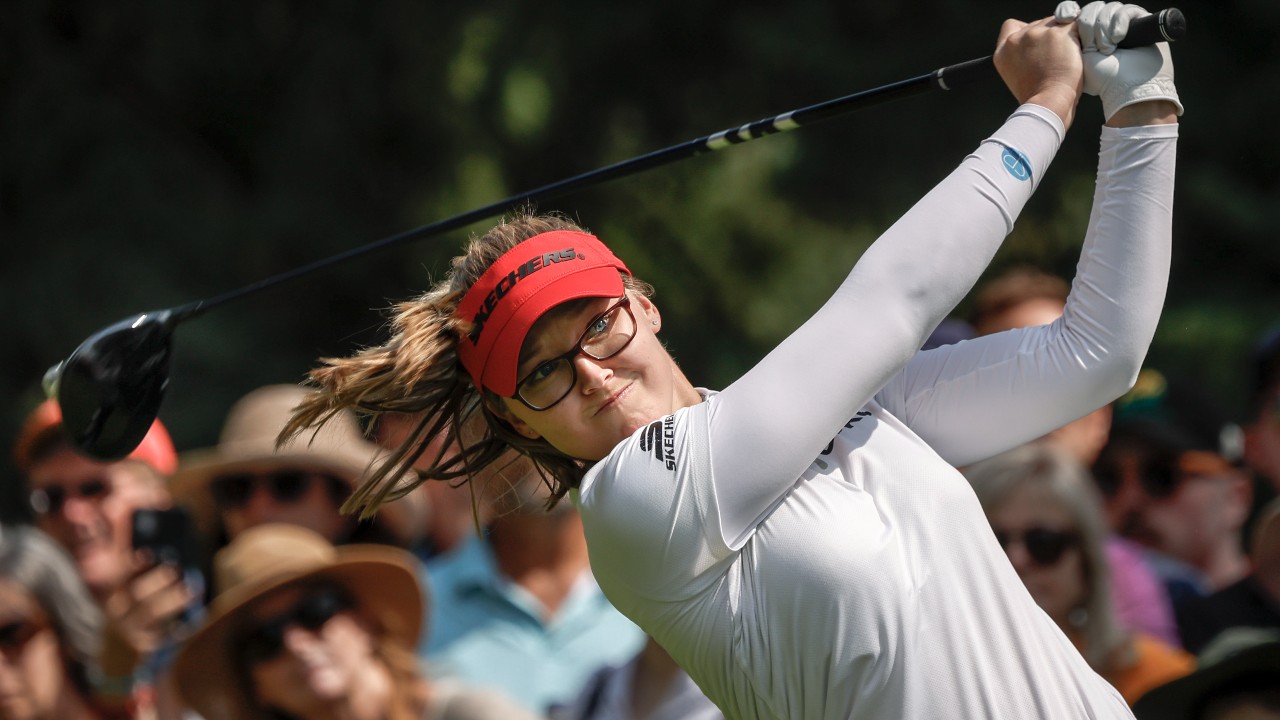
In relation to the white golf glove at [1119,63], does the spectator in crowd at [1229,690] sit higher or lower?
lower

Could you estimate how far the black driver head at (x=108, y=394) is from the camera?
10.0ft

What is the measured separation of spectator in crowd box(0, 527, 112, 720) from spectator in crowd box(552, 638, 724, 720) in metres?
1.47

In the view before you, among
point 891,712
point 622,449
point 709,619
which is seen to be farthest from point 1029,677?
point 622,449

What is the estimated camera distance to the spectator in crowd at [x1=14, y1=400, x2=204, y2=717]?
4.40m

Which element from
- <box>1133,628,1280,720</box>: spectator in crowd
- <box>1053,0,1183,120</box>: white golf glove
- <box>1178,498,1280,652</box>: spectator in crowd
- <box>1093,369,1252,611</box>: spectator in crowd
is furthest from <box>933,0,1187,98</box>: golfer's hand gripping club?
<box>1093,369,1252,611</box>: spectator in crowd

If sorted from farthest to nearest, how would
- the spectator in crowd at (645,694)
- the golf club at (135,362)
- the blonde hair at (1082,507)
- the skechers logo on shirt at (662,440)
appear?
the blonde hair at (1082,507) → the spectator in crowd at (645,694) → the golf club at (135,362) → the skechers logo on shirt at (662,440)

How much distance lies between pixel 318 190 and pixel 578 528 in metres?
4.51

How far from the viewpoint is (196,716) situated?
4121mm

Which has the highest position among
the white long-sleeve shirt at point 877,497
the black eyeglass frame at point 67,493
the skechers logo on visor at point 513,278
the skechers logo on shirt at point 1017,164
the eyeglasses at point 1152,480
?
the skechers logo on shirt at point 1017,164

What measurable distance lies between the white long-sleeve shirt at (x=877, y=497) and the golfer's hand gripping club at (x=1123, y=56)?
0.06 m

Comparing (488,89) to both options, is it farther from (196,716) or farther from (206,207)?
(196,716)

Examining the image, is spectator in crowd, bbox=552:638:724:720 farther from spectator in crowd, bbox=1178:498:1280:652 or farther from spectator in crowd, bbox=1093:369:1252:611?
spectator in crowd, bbox=1093:369:1252:611

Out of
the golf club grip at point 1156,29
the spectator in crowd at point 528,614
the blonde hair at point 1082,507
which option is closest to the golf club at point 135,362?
the golf club grip at point 1156,29

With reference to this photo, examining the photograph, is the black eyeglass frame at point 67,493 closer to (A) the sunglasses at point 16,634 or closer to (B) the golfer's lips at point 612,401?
(A) the sunglasses at point 16,634
